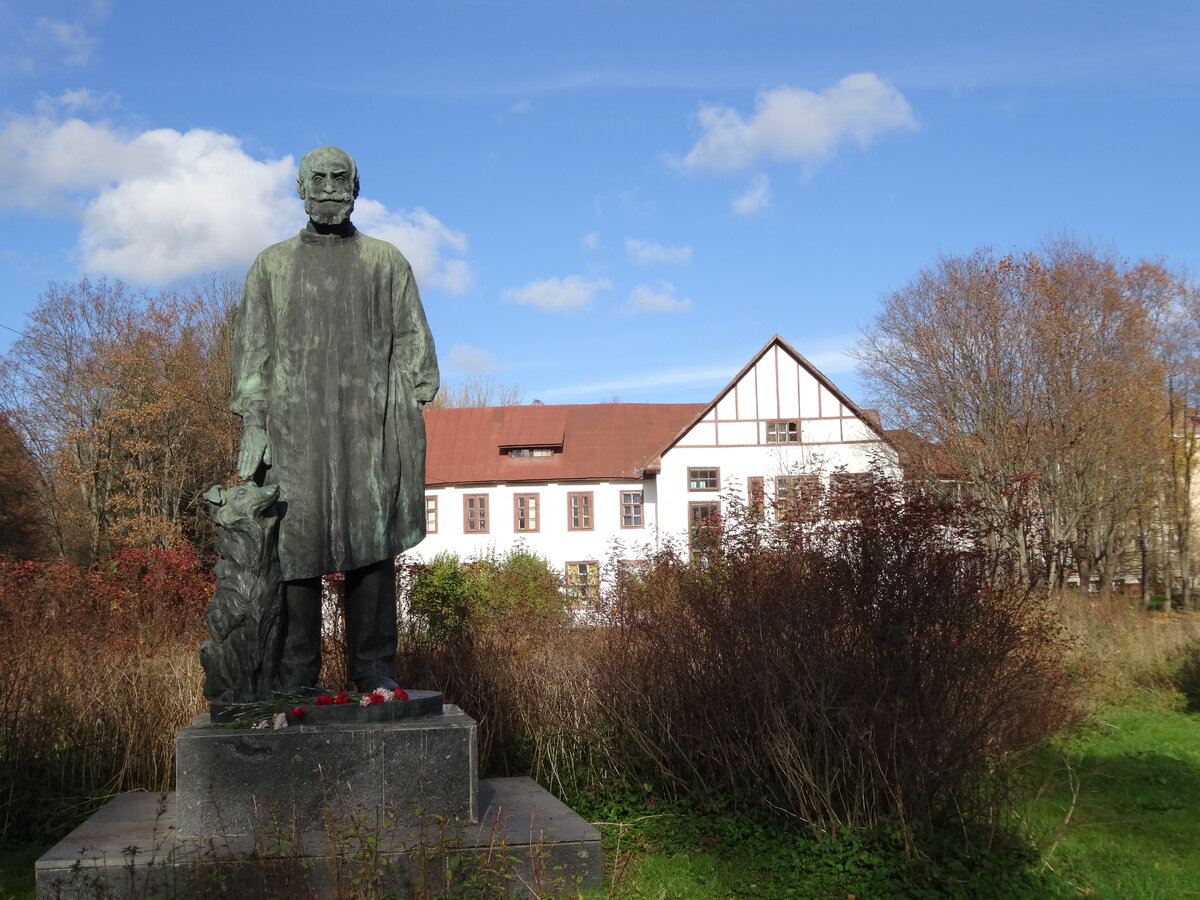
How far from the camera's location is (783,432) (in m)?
35.3

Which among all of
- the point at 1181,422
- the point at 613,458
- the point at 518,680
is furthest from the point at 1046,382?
the point at 518,680

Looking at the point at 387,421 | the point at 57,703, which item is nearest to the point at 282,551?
the point at 387,421

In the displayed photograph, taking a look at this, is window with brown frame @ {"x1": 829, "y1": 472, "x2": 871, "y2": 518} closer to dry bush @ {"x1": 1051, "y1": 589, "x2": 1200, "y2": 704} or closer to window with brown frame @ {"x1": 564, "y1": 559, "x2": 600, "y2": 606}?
window with brown frame @ {"x1": 564, "y1": 559, "x2": 600, "y2": 606}

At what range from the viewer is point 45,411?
3438cm

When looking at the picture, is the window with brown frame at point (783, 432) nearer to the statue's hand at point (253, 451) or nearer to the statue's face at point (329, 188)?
the statue's face at point (329, 188)

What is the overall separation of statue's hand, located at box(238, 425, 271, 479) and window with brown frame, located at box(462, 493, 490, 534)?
34250 millimetres

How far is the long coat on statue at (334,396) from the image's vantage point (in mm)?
5477

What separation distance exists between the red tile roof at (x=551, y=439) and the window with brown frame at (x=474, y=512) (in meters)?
0.62

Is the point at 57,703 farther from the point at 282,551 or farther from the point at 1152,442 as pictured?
the point at 1152,442

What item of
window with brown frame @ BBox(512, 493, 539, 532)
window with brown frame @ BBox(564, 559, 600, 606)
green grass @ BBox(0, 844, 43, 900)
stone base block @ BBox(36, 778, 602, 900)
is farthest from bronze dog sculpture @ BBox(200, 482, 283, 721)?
window with brown frame @ BBox(512, 493, 539, 532)

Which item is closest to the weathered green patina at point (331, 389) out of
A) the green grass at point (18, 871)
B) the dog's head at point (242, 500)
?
the dog's head at point (242, 500)

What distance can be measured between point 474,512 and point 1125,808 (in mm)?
33088

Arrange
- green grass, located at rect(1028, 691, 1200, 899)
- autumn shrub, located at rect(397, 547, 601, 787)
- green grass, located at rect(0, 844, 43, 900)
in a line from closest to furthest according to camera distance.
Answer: green grass, located at rect(0, 844, 43, 900) → green grass, located at rect(1028, 691, 1200, 899) → autumn shrub, located at rect(397, 547, 601, 787)

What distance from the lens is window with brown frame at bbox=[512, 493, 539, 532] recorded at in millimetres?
39531
